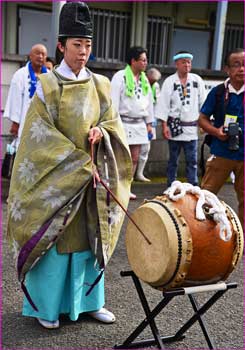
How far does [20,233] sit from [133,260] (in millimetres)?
660

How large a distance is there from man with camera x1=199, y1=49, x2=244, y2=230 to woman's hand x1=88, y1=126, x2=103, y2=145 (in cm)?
175

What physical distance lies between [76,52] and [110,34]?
7.75 meters

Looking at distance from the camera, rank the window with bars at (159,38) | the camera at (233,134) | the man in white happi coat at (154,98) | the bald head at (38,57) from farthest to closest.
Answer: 1. the window with bars at (159,38)
2. the man in white happi coat at (154,98)
3. the bald head at (38,57)
4. the camera at (233,134)

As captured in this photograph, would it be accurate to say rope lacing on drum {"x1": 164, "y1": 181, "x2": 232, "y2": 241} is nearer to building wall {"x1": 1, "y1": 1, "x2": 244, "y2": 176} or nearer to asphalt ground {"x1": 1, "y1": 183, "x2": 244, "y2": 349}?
asphalt ground {"x1": 1, "y1": 183, "x2": 244, "y2": 349}

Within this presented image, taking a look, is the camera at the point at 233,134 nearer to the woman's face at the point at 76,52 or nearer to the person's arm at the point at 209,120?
the person's arm at the point at 209,120

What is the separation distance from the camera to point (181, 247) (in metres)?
2.25

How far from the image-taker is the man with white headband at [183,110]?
6.00m

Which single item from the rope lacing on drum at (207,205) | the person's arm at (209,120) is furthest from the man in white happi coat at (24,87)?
the rope lacing on drum at (207,205)

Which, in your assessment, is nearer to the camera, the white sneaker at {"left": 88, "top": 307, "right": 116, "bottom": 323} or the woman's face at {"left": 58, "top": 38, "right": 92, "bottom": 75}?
the woman's face at {"left": 58, "top": 38, "right": 92, "bottom": 75}

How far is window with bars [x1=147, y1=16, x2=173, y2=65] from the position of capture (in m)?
10.6

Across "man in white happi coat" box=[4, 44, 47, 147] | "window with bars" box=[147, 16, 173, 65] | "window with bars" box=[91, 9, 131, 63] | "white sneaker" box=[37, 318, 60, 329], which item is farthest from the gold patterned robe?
"window with bars" box=[147, 16, 173, 65]

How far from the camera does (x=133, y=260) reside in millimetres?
2498

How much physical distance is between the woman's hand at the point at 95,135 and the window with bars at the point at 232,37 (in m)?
9.23

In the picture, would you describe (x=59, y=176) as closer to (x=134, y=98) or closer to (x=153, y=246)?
(x=153, y=246)
